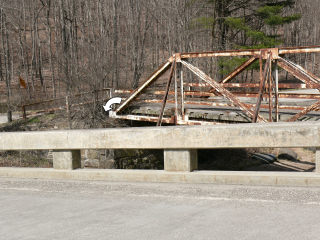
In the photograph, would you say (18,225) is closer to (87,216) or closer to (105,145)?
(87,216)

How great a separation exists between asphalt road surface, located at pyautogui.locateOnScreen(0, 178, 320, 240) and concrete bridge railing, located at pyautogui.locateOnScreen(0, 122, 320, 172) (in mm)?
478

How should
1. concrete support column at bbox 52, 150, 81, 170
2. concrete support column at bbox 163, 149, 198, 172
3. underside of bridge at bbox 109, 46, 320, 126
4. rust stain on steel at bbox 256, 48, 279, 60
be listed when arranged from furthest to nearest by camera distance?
rust stain on steel at bbox 256, 48, 279, 60 → underside of bridge at bbox 109, 46, 320, 126 → concrete support column at bbox 52, 150, 81, 170 → concrete support column at bbox 163, 149, 198, 172

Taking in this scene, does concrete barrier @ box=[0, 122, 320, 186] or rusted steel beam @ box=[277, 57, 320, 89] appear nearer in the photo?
concrete barrier @ box=[0, 122, 320, 186]

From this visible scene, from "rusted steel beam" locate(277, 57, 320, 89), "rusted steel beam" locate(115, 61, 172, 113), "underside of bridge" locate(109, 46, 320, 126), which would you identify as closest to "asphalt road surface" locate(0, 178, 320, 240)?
"rusted steel beam" locate(277, 57, 320, 89)

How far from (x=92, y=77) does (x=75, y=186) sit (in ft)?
48.2

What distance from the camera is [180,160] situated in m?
5.41

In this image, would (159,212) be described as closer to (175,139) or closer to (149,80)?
(175,139)

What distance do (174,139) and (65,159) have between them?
5.82 feet

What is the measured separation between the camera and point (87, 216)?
424 cm

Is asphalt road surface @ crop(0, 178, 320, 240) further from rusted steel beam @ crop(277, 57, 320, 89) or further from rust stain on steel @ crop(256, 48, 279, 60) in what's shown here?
rust stain on steel @ crop(256, 48, 279, 60)

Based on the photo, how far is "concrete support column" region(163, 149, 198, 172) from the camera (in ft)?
17.7

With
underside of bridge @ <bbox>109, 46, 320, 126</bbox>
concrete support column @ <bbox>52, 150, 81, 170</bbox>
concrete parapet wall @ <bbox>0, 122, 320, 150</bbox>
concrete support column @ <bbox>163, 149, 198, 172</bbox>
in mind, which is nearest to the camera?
concrete parapet wall @ <bbox>0, 122, 320, 150</bbox>

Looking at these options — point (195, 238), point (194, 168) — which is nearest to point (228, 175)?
point (194, 168)

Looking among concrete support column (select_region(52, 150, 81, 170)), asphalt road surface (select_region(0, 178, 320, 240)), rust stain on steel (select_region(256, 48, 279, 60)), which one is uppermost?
rust stain on steel (select_region(256, 48, 279, 60))
